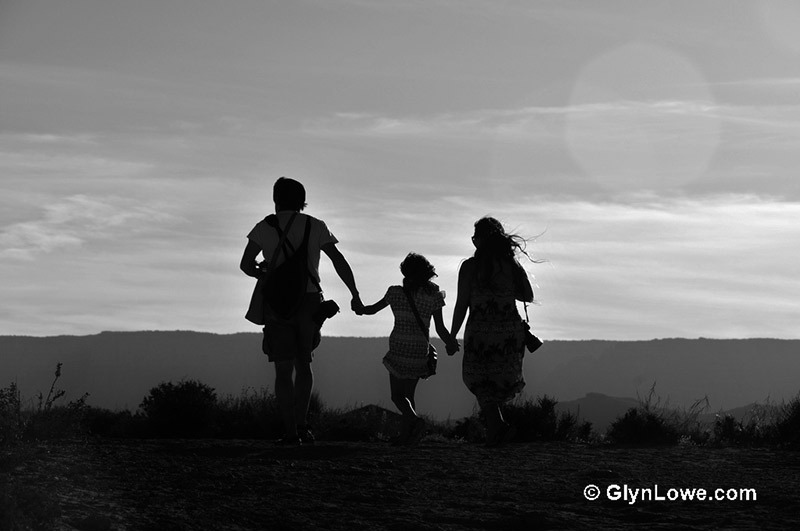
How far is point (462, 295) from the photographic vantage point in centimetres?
1101

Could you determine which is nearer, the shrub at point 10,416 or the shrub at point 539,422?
the shrub at point 10,416

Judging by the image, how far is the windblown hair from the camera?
36.6 feet

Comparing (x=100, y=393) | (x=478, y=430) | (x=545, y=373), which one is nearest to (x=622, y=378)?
(x=545, y=373)

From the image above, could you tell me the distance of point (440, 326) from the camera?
11195 millimetres

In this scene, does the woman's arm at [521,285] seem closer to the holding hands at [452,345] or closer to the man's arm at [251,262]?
the holding hands at [452,345]

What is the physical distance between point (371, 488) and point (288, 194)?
3230 millimetres

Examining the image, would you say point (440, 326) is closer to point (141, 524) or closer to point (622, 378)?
point (141, 524)

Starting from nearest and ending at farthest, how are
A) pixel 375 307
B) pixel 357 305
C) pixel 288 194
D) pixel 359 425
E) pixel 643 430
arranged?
1. pixel 288 194
2. pixel 357 305
3. pixel 375 307
4. pixel 643 430
5. pixel 359 425

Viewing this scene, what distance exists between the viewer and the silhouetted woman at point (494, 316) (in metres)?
10.9

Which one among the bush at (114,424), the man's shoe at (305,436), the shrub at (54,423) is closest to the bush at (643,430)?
the man's shoe at (305,436)

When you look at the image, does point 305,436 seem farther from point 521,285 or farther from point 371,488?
point 371,488

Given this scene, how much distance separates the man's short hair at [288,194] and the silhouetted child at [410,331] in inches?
56.0

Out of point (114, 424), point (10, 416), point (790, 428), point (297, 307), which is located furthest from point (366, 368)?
point (10, 416)

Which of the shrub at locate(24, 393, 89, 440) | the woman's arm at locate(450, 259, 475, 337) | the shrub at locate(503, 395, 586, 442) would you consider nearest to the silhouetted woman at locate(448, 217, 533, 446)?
the woman's arm at locate(450, 259, 475, 337)
